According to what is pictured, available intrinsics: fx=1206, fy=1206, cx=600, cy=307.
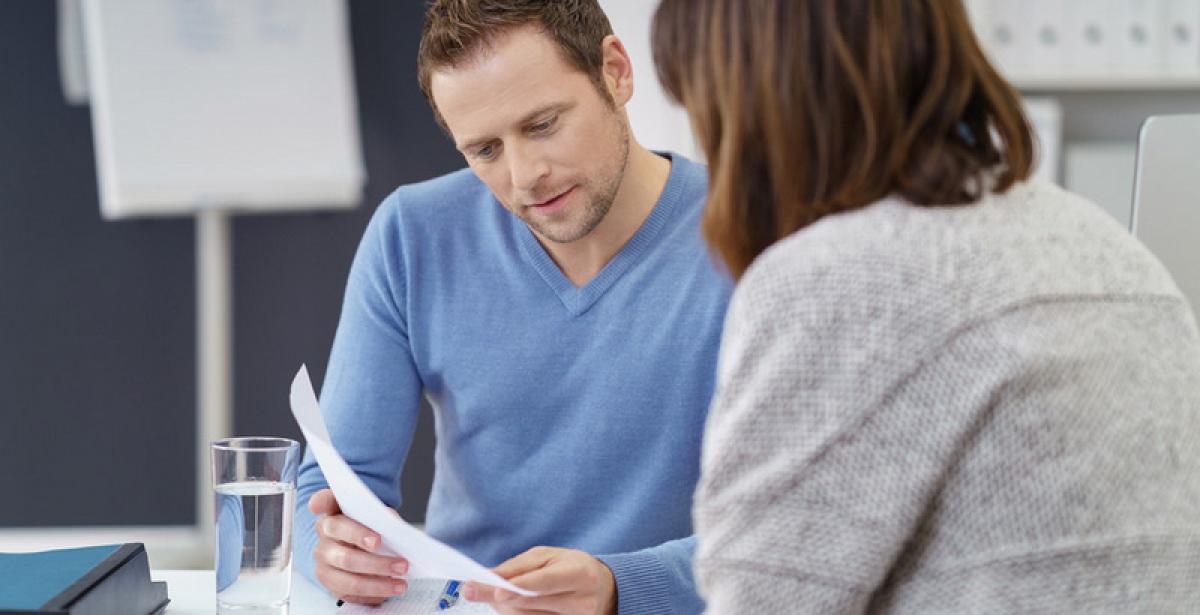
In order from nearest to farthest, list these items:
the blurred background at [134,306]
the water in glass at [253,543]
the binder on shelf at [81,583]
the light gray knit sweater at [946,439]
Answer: the light gray knit sweater at [946,439] < the binder on shelf at [81,583] < the water in glass at [253,543] < the blurred background at [134,306]

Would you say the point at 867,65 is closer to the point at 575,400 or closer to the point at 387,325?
the point at 575,400

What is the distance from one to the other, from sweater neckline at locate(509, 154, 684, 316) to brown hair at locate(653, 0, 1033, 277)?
585mm

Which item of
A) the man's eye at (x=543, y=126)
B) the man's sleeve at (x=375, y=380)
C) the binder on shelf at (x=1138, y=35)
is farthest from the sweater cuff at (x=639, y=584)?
the binder on shelf at (x=1138, y=35)

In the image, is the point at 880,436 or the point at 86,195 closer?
the point at 880,436

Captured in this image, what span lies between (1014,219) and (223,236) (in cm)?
232

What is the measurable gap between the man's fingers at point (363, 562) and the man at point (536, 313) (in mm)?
145

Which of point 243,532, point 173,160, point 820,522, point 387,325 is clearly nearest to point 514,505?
point 387,325

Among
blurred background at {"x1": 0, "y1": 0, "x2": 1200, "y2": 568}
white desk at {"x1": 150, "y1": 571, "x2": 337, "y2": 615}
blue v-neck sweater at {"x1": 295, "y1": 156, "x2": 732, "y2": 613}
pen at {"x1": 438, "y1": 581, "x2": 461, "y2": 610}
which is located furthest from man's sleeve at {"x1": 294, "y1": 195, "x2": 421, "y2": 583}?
blurred background at {"x1": 0, "y1": 0, "x2": 1200, "y2": 568}

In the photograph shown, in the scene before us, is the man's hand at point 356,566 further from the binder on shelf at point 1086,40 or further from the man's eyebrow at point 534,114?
the binder on shelf at point 1086,40

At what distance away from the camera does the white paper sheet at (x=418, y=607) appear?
3.36 ft

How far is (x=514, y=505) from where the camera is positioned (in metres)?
1.32

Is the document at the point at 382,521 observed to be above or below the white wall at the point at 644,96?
below

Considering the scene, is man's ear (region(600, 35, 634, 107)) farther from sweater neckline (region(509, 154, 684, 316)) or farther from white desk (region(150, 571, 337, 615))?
white desk (region(150, 571, 337, 615))

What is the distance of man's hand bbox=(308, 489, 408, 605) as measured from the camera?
1026 mm
